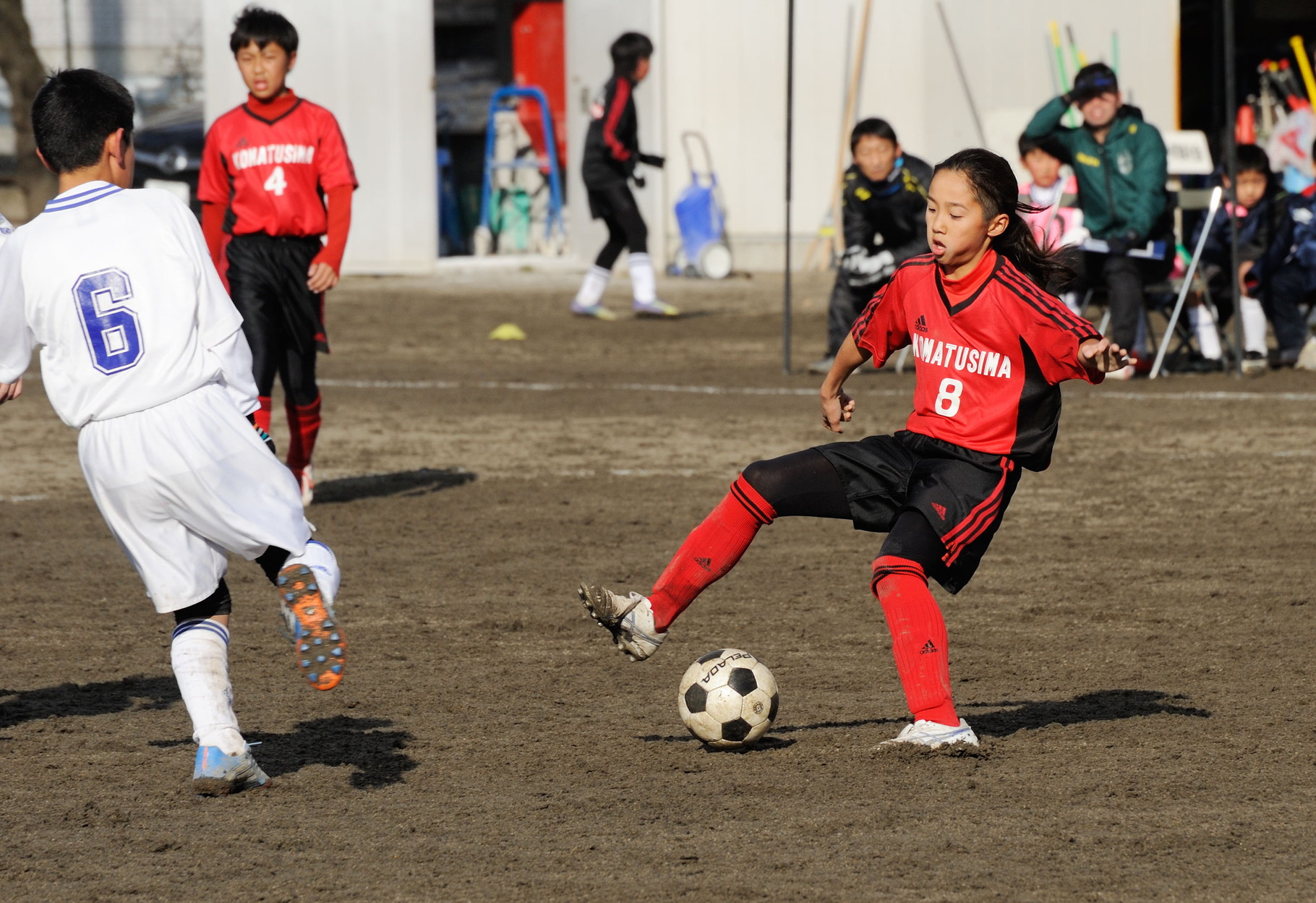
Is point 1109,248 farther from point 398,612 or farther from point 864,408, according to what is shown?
point 398,612

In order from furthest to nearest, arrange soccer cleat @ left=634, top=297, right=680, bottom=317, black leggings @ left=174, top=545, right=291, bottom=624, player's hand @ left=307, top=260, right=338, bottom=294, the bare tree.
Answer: the bare tree → soccer cleat @ left=634, top=297, right=680, bottom=317 → player's hand @ left=307, top=260, right=338, bottom=294 → black leggings @ left=174, top=545, right=291, bottom=624

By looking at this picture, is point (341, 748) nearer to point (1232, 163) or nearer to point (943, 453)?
point (943, 453)

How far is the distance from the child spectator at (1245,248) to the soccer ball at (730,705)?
901cm

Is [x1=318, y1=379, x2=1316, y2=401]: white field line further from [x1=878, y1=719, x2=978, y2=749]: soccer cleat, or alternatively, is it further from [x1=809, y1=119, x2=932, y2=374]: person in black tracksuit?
[x1=878, y1=719, x2=978, y2=749]: soccer cleat

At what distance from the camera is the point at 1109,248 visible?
39.2 ft

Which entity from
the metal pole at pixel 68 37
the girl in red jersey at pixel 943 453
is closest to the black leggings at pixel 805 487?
the girl in red jersey at pixel 943 453

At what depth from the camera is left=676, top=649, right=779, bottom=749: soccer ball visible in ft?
15.0

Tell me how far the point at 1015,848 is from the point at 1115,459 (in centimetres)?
592

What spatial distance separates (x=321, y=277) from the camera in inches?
307

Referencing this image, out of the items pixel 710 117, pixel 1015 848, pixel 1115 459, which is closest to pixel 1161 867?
pixel 1015 848

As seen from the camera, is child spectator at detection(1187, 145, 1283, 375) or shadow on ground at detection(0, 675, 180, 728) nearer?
shadow on ground at detection(0, 675, 180, 728)

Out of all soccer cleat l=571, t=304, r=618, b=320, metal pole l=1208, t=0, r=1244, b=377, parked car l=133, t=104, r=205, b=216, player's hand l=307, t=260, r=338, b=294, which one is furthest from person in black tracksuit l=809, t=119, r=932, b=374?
parked car l=133, t=104, r=205, b=216

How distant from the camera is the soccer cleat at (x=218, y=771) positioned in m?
4.13

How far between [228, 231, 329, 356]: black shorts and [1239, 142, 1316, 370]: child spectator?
295 inches
